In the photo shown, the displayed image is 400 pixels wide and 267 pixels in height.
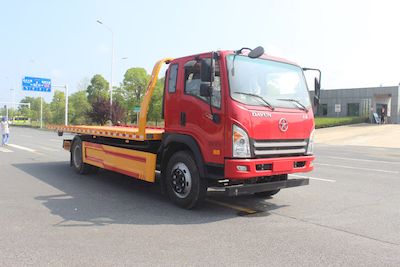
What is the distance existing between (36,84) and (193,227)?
46677 millimetres

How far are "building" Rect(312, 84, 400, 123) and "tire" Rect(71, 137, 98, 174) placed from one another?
120ft

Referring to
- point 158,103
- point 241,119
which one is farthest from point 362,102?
point 241,119

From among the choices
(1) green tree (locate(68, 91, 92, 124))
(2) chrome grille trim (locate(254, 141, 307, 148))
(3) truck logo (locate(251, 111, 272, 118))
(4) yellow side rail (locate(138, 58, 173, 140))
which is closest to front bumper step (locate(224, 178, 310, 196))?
(2) chrome grille trim (locate(254, 141, 307, 148))

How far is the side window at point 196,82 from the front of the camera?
19.5 feet

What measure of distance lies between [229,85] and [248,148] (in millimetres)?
997

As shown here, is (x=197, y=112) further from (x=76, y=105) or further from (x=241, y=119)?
(x=76, y=105)

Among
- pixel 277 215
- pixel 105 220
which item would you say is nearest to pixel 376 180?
pixel 277 215

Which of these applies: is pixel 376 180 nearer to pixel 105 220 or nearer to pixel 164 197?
pixel 164 197

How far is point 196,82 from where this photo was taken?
6418 mm

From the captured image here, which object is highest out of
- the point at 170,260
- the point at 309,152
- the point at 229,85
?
the point at 229,85

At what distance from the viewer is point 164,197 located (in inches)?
289

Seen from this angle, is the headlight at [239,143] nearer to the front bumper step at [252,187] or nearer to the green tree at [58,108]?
the front bumper step at [252,187]

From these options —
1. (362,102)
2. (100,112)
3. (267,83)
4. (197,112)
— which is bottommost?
(197,112)

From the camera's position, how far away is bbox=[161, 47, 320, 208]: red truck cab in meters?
5.77
